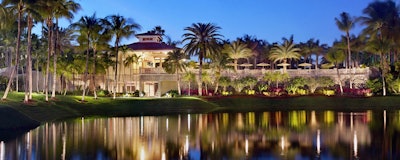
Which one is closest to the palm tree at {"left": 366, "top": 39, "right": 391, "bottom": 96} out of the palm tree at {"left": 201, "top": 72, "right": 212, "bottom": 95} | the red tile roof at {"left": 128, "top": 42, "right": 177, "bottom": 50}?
the palm tree at {"left": 201, "top": 72, "right": 212, "bottom": 95}

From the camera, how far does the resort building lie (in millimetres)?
82688

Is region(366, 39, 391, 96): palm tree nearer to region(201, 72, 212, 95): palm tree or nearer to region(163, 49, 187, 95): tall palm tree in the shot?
region(201, 72, 212, 95): palm tree

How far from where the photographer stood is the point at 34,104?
42.6 metres

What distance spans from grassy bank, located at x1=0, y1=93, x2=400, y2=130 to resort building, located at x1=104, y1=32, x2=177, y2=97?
1645 cm

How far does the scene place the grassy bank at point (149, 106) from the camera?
123 ft

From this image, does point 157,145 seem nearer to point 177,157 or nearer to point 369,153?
point 177,157

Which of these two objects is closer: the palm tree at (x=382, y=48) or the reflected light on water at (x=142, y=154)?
the reflected light on water at (x=142, y=154)

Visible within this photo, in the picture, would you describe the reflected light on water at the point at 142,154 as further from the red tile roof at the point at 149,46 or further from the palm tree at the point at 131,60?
the red tile roof at the point at 149,46

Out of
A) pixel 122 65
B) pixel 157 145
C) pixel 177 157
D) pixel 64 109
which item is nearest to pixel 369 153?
pixel 177 157

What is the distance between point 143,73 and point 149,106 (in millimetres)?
25146

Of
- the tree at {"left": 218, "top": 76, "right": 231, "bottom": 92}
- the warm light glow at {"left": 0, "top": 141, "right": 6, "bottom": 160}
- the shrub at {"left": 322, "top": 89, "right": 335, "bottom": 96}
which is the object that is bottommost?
the warm light glow at {"left": 0, "top": 141, "right": 6, "bottom": 160}

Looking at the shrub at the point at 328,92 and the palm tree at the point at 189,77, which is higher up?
the palm tree at the point at 189,77

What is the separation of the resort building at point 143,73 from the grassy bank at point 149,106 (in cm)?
1645

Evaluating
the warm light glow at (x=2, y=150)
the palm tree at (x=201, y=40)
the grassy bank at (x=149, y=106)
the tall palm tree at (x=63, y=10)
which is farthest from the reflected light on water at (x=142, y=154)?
the palm tree at (x=201, y=40)
